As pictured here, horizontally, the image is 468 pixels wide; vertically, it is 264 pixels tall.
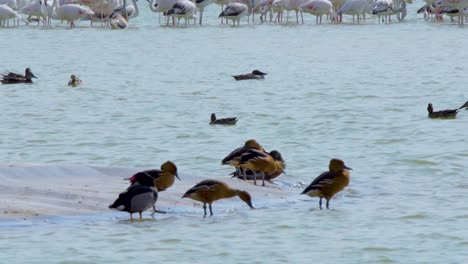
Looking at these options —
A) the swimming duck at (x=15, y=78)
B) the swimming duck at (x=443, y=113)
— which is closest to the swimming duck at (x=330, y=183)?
the swimming duck at (x=443, y=113)

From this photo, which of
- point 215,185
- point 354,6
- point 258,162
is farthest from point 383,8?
point 215,185

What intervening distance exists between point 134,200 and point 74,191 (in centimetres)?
133

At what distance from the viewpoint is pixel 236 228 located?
1089 centimetres

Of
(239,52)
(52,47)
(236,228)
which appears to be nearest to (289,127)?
(236,228)

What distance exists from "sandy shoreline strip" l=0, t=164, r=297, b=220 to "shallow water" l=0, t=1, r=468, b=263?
0.23 meters

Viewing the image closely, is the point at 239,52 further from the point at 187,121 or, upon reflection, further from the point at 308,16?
the point at 308,16

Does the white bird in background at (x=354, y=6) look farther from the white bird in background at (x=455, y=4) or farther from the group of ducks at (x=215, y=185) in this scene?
the group of ducks at (x=215, y=185)

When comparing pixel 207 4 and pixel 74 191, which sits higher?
pixel 74 191

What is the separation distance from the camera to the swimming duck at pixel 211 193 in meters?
11.3

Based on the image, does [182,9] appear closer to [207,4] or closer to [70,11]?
[207,4]

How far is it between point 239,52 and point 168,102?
12696mm

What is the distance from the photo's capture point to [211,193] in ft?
37.1

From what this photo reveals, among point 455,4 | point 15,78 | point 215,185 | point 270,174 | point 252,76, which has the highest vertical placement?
point 215,185

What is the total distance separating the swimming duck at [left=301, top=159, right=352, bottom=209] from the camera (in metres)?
11.6
